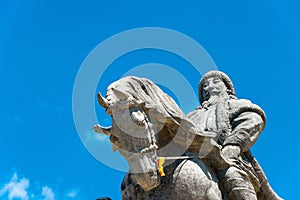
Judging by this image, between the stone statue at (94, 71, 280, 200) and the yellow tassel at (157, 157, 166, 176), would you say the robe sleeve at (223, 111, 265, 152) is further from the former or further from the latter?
the yellow tassel at (157, 157, 166, 176)

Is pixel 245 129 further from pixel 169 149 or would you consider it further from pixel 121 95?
pixel 121 95

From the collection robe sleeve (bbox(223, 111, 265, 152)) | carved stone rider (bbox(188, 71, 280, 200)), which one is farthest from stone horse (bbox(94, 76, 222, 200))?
robe sleeve (bbox(223, 111, 265, 152))

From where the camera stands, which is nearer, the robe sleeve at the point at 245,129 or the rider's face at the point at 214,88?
the robe sleeve at the point at 245,129

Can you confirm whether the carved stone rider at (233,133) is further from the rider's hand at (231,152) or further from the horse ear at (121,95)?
the horse ear at (121,95)

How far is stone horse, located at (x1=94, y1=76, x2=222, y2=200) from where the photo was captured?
6449 millimetres

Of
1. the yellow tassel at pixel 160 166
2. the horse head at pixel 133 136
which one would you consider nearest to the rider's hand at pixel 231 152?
the yellow tassel at pixel 160 166

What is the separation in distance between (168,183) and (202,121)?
1647 millimetres

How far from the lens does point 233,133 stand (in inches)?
304

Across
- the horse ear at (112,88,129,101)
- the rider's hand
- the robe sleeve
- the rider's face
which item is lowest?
the rider's hand

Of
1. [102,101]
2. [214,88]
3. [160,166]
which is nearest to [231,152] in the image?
[160,166]

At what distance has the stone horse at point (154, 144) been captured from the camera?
6449 millimetres

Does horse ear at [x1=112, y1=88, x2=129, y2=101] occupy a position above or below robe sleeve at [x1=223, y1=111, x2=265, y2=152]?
below

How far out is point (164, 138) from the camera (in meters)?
6.91

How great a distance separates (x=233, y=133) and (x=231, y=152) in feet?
1.26
